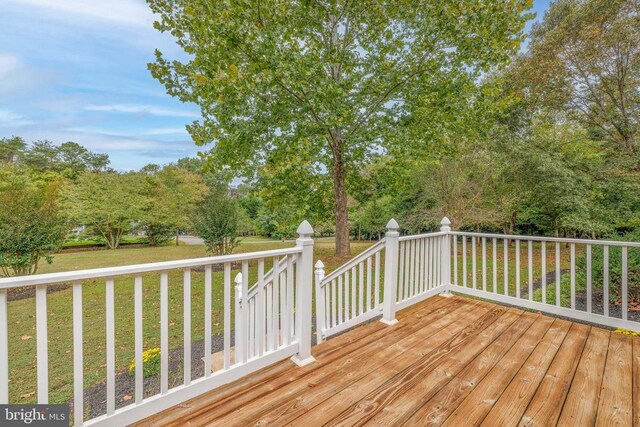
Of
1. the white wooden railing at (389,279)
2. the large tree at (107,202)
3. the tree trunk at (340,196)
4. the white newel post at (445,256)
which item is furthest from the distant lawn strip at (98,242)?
the white newel post at (445,256)

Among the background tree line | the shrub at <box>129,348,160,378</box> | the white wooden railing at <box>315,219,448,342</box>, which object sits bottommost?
the shrub at <box>129,348,160,378</box>

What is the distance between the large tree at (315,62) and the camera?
577 cm

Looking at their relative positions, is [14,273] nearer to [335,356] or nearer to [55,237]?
[55,237]

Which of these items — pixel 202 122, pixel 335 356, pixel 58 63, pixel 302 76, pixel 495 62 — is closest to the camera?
pixel 335 356

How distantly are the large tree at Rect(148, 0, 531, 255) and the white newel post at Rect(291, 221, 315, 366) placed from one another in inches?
170

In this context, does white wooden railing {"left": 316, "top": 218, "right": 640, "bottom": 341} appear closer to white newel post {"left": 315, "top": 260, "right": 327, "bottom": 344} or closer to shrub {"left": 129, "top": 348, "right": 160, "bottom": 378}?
white newel post {"left": 315, "top": 260, "right": 327, "bottom": 344}

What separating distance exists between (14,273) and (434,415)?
1083cm

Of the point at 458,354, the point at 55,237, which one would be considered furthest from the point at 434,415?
the point at 55,237

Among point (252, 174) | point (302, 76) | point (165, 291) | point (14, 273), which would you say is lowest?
point (14, 273)

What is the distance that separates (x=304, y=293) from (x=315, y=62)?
5435 millimetres

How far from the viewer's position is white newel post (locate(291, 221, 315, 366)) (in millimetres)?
2262

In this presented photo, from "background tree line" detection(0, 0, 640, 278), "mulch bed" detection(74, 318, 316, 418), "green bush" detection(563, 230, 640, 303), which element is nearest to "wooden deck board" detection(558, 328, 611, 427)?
"green bush" detection(563, 230, 640, 303)

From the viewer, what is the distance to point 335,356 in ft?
7.90

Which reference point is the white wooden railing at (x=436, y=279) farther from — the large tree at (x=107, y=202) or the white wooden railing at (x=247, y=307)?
the large tree at (x=107, y=202)
